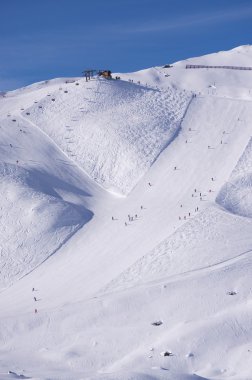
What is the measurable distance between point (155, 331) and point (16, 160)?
37241 mm

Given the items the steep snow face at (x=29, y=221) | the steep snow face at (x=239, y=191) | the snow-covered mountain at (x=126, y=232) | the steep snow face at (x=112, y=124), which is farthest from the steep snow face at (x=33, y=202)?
the steep snow face at (x=239, y=191)

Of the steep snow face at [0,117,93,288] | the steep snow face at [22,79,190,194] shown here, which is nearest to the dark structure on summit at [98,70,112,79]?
the steep snow face at [22,79,190,194]

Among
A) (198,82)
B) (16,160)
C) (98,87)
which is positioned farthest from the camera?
(198,82)

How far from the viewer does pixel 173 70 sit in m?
123

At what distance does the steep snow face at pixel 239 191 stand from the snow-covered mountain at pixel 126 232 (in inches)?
7.5

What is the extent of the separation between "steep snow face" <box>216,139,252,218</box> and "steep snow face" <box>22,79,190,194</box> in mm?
10789

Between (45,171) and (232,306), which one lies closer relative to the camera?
(232,306)

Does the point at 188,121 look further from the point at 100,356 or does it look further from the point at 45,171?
the point at 100,356

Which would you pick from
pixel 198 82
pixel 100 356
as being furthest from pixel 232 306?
pixel 198 82

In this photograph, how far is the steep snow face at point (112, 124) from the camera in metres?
84.1

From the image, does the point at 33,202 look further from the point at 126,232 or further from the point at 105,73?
the point at 105,73

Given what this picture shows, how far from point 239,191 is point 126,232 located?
1252cm

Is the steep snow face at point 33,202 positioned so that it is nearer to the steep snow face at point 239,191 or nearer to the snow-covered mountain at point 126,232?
the snow-covered mountain at point 126,232

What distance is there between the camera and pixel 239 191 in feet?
240
